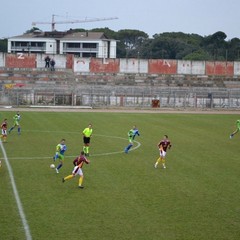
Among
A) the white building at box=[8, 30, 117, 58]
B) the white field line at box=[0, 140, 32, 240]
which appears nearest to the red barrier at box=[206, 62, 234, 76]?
the white building at box=[8, 30, 117, 58]

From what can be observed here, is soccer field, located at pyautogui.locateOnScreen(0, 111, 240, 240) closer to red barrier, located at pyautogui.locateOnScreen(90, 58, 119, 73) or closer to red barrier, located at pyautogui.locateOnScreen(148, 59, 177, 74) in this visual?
red barrier, located at pyautogui.locateOnScreen(90, 58, 119, 73)

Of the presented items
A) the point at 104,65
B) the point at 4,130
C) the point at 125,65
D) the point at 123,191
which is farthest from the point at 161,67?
the point at 123,191

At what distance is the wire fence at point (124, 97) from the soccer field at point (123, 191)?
33767 mm

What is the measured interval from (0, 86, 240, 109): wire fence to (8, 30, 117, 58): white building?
7228 centimetres

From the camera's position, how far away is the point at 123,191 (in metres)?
21.1

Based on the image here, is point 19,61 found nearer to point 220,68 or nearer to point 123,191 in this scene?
point 220,68

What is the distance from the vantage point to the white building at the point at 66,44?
14888 centimetres

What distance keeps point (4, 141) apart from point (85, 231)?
67.7 ft

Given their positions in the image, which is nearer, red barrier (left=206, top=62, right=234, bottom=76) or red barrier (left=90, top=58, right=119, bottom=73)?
red barrier (left=90, top=58, right=119, bottom=73)

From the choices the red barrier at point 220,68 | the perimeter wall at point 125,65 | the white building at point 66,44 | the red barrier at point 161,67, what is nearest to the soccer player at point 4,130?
the perimeter wall at point 125,65

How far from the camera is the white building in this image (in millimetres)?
148875

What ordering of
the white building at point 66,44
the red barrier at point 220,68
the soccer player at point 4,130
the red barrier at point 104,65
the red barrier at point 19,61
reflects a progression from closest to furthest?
the soccer player at point 4,130 < the red barrier at point 19,61 < the red barrier at point 104,65 < the red barrier at point 220,68 < the white building at point 66,44

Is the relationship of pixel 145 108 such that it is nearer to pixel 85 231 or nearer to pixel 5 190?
pixel 5 190

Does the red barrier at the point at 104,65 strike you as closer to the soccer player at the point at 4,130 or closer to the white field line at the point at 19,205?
the soccer player at the point at 4,130
